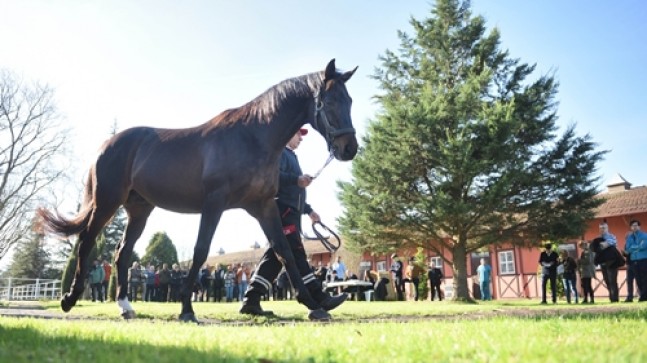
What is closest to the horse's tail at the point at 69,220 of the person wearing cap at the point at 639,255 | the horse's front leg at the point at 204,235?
the horse's front leg at the point at 204,235

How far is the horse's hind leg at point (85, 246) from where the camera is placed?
22.4ft

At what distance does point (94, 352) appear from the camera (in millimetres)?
2803

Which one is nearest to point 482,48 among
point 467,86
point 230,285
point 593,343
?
point 467,86

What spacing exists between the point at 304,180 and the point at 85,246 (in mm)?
3188

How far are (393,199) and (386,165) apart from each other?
4.62ft

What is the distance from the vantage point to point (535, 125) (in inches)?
802

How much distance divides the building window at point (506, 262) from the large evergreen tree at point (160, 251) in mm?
26241

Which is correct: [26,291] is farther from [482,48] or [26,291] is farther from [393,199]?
[482,48]

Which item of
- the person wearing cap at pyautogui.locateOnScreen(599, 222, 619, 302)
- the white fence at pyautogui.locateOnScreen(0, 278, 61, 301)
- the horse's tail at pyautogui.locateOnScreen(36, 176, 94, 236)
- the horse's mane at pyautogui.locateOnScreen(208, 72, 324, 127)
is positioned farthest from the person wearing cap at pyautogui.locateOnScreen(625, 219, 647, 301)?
the white fence at pyautogui.locateOnScreen(0, 278, 61, 301)

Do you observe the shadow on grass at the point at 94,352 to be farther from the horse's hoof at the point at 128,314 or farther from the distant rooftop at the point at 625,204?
the distant rooftop at the point at 625,204

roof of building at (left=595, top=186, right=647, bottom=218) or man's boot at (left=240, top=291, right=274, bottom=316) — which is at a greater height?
roof of building at (left=595, top=186, right=647, bottom=218)

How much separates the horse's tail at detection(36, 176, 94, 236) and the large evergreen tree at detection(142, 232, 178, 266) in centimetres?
3599

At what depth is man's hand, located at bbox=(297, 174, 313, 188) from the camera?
21.9 feet

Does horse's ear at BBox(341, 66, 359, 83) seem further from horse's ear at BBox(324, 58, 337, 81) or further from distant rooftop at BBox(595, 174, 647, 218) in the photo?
distant rooftop at BBox(595, 174, 647, 218)
